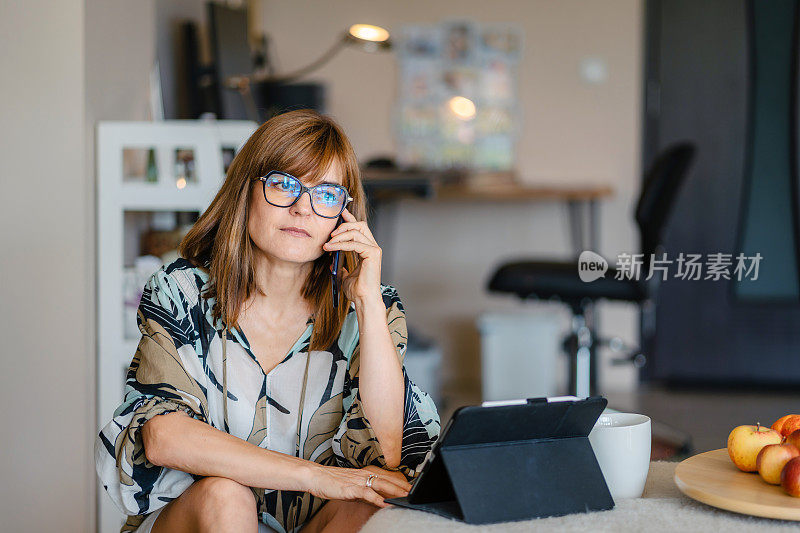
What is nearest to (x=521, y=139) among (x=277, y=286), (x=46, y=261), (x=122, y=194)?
(x=122, y=194)

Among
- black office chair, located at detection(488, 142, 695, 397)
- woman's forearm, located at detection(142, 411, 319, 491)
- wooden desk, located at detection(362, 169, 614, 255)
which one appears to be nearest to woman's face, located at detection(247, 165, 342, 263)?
woman's forearm, located at detection(142, 411, 319, 491)

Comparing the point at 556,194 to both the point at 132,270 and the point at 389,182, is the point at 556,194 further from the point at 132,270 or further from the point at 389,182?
the point at 132,270

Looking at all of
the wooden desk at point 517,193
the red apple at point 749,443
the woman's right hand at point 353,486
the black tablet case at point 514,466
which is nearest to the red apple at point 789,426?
the red apple at point 749,443

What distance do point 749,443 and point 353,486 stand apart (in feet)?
1.63

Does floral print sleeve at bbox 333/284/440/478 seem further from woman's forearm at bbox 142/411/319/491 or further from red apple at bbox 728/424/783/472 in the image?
red apple at bbox 728/424/783/472

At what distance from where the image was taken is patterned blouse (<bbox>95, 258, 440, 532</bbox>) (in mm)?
1227

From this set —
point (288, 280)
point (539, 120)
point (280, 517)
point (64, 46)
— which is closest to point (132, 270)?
point (64, 46)

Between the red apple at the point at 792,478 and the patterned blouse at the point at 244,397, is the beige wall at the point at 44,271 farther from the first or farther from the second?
the red apple at the point at 792,478

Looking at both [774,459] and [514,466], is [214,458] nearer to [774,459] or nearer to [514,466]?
[514,466]

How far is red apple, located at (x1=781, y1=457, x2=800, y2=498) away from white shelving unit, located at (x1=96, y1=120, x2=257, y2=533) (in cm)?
145

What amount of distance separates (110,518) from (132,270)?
A: 57 centimetres

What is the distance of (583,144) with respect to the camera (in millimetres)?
4164

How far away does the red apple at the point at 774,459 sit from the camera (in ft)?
3.06

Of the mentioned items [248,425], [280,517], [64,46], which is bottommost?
[280,517]
